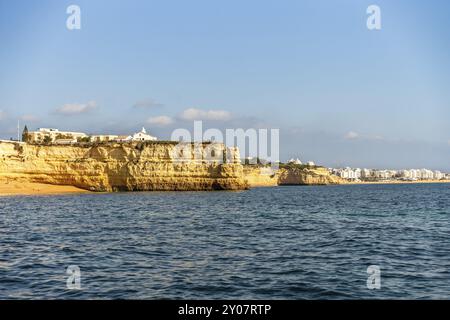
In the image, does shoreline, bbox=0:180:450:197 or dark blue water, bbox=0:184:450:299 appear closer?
dark blue water, bbox=0:184:450:299

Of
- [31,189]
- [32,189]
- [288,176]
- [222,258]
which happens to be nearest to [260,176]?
[288,176]

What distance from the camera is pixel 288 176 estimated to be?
16400cm

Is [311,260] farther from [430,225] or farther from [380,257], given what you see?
[430,225]

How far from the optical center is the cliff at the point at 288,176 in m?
141

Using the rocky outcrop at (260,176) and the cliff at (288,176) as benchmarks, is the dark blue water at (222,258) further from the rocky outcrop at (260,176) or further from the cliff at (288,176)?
the cliff at (288,176)

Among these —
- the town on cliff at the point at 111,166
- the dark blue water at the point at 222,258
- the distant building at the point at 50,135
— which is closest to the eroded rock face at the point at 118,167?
the town on cliff at the point at 111,166

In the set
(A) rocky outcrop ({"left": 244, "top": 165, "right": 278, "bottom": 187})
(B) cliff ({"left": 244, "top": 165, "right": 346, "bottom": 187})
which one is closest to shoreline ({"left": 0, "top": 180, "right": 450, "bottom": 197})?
(A) rocky outcrop ({"left": 244, "top": 165, "right": 278, "bottom": 187})

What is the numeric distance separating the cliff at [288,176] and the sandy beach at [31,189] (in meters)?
73.4

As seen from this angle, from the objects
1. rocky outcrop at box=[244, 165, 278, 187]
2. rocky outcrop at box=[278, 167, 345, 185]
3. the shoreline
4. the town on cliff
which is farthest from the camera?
rocky outcrop at box=[278, 167, 345, 185]

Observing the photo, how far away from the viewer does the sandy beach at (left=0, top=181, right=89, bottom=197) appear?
6103cm

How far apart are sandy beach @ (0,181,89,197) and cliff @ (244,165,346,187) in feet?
241

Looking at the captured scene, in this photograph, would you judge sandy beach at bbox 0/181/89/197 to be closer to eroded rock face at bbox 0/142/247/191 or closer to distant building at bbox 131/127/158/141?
eroded rock face at bbox 0/142/247/191
